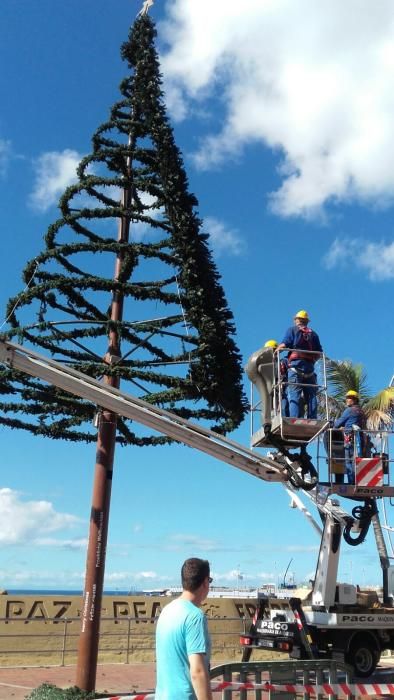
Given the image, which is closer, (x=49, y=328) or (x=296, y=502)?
(x=49, y=328)

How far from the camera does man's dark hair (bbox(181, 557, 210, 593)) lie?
15.0 ft

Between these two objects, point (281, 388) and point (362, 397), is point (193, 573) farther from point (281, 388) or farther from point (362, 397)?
point (362, 397)

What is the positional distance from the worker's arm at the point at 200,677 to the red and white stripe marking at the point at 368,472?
891 cm

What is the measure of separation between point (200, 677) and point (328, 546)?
9.18m

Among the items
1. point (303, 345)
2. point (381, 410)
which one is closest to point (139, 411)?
point (303, 345)

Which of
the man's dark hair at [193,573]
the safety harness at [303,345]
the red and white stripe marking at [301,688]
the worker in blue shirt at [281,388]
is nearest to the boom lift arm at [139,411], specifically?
the worker in blue shirt at [281,388]

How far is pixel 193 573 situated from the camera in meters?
4.60

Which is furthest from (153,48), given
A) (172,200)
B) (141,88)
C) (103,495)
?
(103,495)

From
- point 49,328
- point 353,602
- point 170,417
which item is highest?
point 49,328

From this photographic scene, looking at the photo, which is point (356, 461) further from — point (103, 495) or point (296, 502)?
point (103, 495)

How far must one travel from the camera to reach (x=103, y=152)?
1338cm

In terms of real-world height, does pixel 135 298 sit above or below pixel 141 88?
below

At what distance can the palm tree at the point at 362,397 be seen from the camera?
25344 millimetres

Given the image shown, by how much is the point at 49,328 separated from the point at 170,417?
2.63 meters
